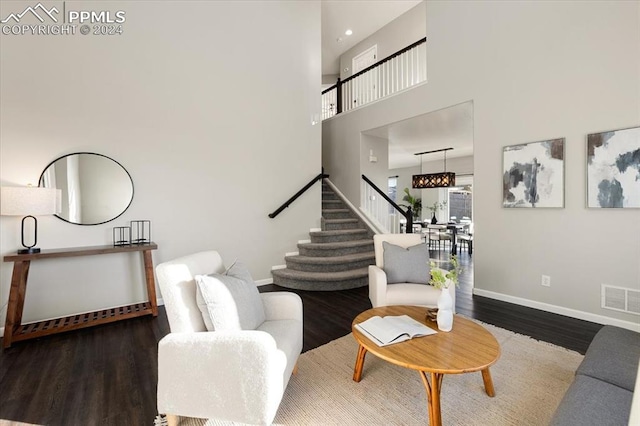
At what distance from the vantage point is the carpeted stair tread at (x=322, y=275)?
13.1 ft

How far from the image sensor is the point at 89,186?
10.1ft

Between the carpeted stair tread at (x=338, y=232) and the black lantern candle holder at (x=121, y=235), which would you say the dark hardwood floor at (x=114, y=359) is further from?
the carpeted stair tread at (x=338, y=232)

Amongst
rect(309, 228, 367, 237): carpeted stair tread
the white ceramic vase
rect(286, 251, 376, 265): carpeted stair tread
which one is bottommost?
rect(286, 251, 376, 265): carpeted stair tread

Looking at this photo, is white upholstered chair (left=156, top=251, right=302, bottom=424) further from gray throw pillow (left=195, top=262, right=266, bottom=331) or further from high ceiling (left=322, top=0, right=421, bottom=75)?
high ceiling (left=322, top=0, right=421, bottom=75)

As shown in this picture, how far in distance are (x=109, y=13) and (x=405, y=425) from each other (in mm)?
4851

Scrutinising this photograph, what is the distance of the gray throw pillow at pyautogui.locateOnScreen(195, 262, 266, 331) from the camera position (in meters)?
1.53

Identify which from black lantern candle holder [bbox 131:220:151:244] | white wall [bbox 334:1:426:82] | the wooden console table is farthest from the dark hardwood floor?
white wall [bbox 334:1:426:82]

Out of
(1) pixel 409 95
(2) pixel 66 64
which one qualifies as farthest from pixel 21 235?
(1) pixel 409 95

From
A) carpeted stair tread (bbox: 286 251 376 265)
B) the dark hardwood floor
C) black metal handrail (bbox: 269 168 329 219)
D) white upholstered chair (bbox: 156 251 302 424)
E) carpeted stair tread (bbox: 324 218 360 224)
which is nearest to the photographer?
white upholstered chair (bbox: 156 251 302 424)

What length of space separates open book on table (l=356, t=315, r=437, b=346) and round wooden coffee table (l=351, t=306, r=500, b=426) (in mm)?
29

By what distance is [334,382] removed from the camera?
193 centimetres

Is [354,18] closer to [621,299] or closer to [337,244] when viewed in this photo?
[337,244]

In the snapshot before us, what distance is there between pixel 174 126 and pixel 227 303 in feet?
9.62

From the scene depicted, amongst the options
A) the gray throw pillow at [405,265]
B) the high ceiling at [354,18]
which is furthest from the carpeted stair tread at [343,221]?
the high ceiling at [354,18]
